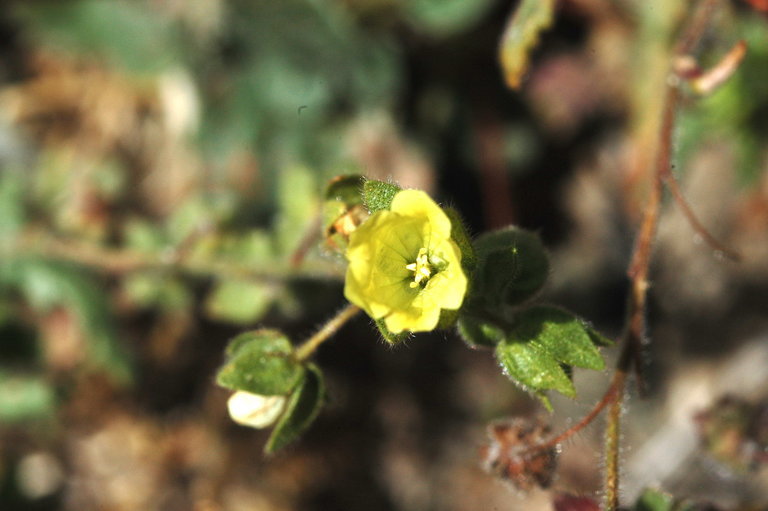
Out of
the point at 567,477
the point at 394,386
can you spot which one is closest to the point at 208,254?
the point at 394,386

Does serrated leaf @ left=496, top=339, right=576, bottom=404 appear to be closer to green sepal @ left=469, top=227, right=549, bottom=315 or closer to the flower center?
green sepal @ left=469, top=227, right=549, bottom=315

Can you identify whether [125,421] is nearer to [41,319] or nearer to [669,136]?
[41,319]

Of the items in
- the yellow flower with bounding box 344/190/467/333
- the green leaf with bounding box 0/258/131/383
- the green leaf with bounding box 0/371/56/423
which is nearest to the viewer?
the yellow flower with bounding box 344/190/467/333

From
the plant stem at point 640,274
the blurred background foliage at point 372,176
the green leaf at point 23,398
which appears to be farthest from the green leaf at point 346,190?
the green leaf at point 23,398

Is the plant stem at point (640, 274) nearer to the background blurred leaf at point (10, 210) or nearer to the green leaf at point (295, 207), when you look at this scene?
the green leaf at point (295, 207)

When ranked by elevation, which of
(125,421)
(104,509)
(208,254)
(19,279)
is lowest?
(104,509)

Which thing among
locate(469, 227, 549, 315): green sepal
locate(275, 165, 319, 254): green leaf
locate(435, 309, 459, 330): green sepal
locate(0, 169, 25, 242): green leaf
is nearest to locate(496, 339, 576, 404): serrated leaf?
locate(469, 227, 549, 315): green sepal

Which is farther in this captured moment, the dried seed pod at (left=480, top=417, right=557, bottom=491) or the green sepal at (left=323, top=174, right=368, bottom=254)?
the dried seed pod at (left=480, top=417, right=557, bottom=491)
